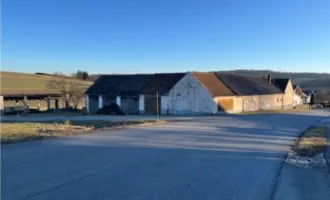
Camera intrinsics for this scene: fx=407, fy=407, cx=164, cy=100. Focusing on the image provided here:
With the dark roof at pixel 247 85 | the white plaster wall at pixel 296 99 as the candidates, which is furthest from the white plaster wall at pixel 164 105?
the white plaster wall at pixel 296 99

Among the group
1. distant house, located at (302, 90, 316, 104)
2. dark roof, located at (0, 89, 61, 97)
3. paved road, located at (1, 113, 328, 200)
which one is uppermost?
dark roof, located at (0, 89, 61, 97)

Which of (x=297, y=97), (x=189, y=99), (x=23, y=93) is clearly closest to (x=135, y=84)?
(x=189, y=99)

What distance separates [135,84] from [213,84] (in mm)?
11693

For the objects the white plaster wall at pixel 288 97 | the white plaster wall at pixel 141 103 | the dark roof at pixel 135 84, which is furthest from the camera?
the white plaster wall at pixel 288 97

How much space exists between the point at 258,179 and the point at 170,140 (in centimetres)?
772

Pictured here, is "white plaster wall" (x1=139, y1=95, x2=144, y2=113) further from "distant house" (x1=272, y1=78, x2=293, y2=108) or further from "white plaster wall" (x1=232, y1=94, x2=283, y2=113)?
"distant house" (x1=272, y1=78, x2=293, y2=108)

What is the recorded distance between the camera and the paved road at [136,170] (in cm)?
744

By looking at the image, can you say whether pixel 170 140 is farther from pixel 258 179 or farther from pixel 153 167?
pixel 258 179

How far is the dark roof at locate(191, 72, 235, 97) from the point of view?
5156 centimetres

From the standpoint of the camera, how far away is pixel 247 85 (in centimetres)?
6312

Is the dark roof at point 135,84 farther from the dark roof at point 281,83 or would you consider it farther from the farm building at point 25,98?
the dark roof at point 281,83

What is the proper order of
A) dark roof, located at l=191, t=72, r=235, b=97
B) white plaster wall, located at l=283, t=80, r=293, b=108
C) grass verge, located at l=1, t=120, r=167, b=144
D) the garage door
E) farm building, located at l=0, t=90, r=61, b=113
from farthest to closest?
white plaster wall, located at l=283, t=80, r=293, b=108
farm building, located at l=0, t=90, r=61, b=113
dark roof, located at l=191, t=72, r=235, b=97
the garage door
grass verge, located at l=1, t=120, r=167, b=144

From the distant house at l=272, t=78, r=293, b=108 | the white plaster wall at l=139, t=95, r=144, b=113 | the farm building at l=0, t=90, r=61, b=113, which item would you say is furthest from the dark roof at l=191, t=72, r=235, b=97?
the farm building at l=0, t=90, r=61, b=113

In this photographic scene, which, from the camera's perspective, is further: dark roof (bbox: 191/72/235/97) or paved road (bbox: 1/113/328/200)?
dark roof (bbox: 191/72/235/97)
